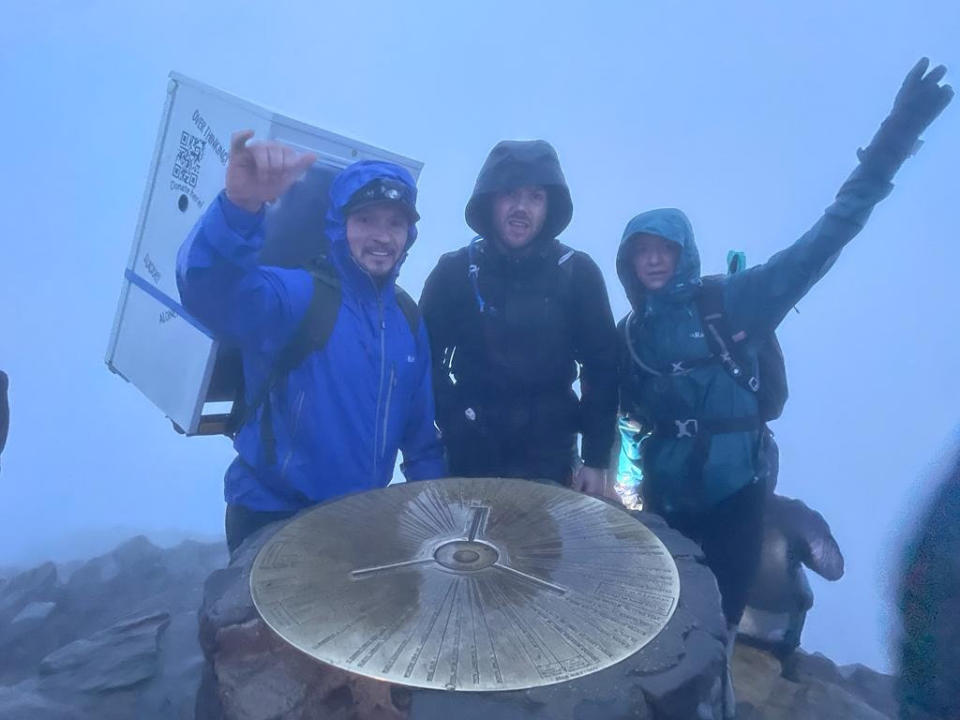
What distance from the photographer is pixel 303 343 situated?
3.01 metres

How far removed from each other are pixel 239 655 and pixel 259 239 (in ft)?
4.97

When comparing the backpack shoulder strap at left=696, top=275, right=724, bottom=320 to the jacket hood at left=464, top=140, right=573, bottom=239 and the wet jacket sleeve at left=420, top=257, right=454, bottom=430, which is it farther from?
the wet jacket sleeve at left=420, top=257, right=454, bottom=430

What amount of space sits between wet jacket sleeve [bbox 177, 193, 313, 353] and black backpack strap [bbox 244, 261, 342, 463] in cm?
4

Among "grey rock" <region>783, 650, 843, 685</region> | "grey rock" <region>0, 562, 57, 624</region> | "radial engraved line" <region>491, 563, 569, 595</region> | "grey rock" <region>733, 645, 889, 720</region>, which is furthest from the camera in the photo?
"grey rock" <region>0, 562, 57, 624</region>

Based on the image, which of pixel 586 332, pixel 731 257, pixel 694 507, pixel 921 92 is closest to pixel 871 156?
pixel 921 92

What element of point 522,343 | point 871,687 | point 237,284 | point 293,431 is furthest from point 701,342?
point 871,687

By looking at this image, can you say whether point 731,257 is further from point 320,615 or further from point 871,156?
point 320,615

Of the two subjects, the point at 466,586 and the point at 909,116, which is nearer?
the point at 466,586

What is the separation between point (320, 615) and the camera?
84.6 inches

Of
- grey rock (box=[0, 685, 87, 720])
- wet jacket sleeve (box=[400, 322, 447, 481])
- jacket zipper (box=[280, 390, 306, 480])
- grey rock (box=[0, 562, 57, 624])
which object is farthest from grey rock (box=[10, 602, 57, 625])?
wet jacket sleeve (box=[400, 322, 447, 481])

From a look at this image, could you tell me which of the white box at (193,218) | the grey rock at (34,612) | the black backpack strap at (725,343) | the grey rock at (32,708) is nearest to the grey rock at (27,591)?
the grey rock at (34,612)

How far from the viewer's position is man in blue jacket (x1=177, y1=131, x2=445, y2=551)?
296cm

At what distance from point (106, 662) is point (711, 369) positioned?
12.9 ft

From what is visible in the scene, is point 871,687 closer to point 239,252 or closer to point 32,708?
point 239,252
